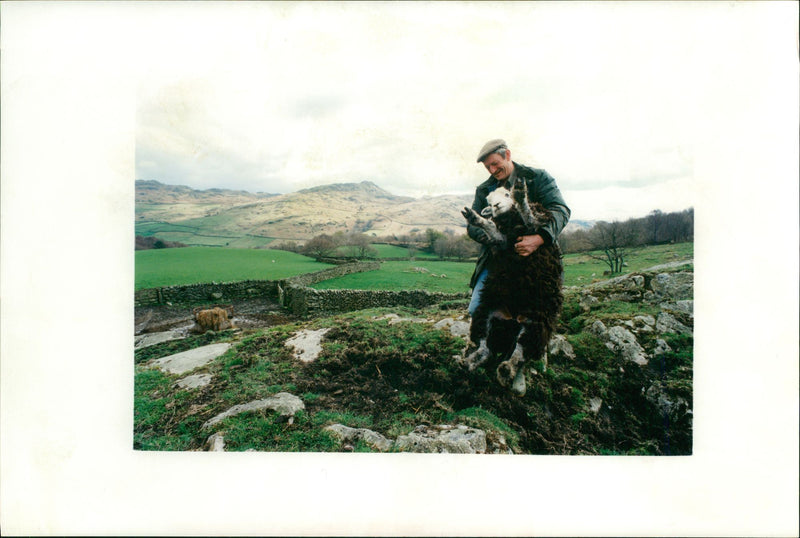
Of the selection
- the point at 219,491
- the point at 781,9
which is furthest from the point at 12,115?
the point at 781,9

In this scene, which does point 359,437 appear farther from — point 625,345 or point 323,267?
point 625,345

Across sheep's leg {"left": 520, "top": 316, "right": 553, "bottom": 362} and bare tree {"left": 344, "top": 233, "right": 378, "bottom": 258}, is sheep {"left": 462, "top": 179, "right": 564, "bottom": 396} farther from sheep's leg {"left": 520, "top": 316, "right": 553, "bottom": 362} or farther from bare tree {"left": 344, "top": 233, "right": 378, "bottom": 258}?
bare tree {"left": 344, "top": 233, "right": 378, "bottom": 258}

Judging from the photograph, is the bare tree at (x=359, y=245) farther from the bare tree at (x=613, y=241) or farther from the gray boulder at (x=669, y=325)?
the gray boulder at (x=669, y=325)

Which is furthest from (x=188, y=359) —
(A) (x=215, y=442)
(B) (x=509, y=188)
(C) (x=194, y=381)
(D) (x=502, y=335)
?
(B) (x=509, y=188)

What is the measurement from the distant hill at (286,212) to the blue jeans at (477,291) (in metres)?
0.65

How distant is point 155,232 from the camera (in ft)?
12.9

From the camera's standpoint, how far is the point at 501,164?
3.63 meters

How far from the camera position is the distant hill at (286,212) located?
3904mm

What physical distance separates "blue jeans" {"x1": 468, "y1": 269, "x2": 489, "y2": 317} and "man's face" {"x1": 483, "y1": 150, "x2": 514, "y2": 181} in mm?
1119

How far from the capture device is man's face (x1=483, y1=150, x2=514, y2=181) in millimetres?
3627

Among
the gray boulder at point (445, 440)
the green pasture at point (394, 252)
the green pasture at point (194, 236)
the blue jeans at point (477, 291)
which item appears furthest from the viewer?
the green pasture at point (394, 252)

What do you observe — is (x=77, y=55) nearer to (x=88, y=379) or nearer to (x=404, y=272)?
(x=88, y=379)

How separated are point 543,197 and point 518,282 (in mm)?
1001

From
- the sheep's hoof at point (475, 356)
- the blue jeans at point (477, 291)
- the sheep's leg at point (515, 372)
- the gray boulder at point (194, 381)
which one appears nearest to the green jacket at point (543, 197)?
the blue jeans at point (477, 291)
